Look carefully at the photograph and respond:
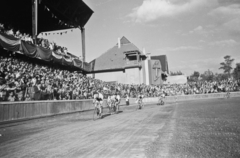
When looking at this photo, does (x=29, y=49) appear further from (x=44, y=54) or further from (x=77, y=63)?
(x=77, y=63)

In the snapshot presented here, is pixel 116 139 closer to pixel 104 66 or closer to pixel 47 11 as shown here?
pixel 47 11

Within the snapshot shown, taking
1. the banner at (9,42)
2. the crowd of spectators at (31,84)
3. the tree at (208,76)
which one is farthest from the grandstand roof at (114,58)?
the tree at (208,76)

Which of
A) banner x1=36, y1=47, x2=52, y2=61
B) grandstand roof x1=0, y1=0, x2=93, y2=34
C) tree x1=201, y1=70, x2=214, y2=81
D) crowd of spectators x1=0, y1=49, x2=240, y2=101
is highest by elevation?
grandstand roof x1=0, y1=0, x2=93, y2=34

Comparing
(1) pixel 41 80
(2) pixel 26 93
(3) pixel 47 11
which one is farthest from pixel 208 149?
(3) pixel 47 11

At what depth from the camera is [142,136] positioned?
6.99 meters

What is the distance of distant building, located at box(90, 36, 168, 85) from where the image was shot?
143ft

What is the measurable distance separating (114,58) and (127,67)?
5.32 metres

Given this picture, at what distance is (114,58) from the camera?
1877 inches

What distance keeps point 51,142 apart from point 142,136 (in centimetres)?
312

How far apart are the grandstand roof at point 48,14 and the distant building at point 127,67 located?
1329 cm

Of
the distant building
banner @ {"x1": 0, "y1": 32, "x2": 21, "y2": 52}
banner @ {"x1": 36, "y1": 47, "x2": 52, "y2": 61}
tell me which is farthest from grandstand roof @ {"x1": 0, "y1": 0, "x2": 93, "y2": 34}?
the distant building

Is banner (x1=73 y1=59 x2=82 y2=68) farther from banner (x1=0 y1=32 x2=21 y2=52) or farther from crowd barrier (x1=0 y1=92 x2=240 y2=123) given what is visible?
banner (x1=0 y1=32 x2=21 y2=52)

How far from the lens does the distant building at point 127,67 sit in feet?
143

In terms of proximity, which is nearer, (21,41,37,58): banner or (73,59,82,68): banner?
(21,41,37,58): banner
